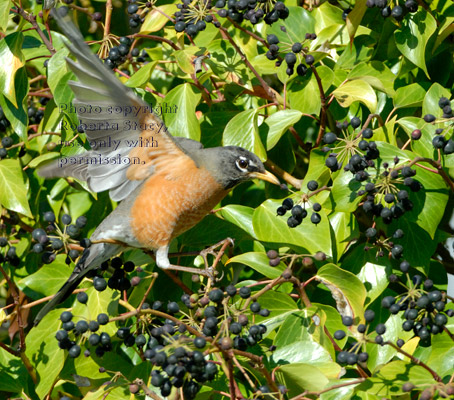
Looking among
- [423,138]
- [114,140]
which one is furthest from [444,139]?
[114,140]

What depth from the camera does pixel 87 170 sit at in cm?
305

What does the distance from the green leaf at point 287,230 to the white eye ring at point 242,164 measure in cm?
31

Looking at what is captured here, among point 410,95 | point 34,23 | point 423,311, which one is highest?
point 34,23

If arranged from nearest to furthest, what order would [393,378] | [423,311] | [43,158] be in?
[393,378] → [423,311] → [43,158]

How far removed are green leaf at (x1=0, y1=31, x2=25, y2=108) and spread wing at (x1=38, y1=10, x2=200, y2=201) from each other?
1.13 ft

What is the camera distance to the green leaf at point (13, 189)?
2.96 metres

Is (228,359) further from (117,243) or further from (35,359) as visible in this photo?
(117,243)

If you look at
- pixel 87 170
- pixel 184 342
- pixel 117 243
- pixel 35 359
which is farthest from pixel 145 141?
pixel 184 342

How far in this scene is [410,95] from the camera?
105 inches

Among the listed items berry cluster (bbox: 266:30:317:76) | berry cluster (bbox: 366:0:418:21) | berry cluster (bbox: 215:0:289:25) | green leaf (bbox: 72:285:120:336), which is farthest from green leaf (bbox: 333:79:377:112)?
green leaf (bbox: 72:285:120:336)

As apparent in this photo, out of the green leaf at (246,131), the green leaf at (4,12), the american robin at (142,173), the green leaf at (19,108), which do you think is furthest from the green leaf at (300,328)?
the green leaf at (4,12)

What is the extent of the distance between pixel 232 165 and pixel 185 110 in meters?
0.33

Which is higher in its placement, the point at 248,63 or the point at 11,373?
the point at 248,63

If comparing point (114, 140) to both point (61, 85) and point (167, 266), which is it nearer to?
point (61, 85)
